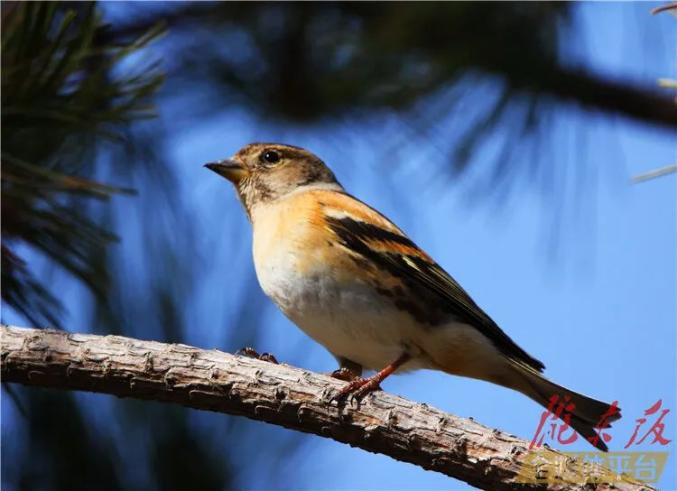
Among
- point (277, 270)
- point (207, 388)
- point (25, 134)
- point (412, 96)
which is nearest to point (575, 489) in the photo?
point (207, 388)

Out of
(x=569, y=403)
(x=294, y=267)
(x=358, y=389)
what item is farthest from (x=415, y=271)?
(x=358, y=389)

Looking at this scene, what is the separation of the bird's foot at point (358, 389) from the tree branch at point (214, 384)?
0.03 m

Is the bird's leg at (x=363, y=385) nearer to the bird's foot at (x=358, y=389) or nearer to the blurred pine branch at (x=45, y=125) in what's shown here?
the bird's foot at (x=358, y=389)

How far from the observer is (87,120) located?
167 inches

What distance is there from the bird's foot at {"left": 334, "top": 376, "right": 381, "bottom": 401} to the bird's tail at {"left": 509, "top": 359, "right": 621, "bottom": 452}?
0.95m

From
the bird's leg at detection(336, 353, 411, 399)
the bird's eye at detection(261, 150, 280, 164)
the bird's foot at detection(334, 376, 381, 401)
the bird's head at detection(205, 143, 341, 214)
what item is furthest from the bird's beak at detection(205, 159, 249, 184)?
the bird's foot at detection(334, 376, 381, 401)

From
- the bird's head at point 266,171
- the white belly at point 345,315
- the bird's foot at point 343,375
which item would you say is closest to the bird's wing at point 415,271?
the white belly at point 345,315

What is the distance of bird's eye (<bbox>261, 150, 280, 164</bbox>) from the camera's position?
5367 millimetres

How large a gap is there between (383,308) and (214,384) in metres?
1.15

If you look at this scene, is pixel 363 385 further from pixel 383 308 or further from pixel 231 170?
pixel 231 170

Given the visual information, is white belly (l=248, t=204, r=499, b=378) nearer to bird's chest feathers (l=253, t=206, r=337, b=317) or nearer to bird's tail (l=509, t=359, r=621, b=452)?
bird's chest feathers (l=253, t=206, r=337, b=317)

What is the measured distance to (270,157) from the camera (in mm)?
5379

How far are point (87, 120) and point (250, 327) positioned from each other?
1564 millimetres

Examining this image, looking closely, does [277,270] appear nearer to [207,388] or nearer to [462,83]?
[207,388]
